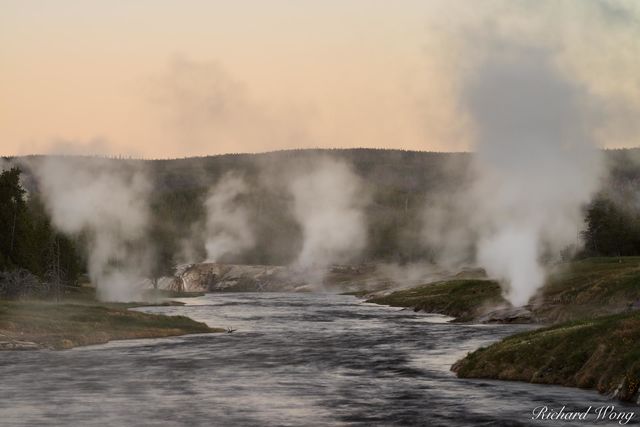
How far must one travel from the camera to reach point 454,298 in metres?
140

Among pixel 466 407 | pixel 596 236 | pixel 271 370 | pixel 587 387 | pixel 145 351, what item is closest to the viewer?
pixel 466 407

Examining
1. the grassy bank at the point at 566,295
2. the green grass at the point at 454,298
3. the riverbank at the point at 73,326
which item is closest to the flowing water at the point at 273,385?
the riverbank at the point at 73,326

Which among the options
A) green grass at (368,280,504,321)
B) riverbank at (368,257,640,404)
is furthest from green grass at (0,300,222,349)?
riverbank at (368,257,640,404)

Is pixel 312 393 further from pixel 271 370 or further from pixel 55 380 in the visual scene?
pixel 55 380

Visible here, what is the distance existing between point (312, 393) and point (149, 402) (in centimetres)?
1071

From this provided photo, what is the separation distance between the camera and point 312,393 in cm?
5778

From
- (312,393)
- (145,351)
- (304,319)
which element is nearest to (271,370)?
(312,393)

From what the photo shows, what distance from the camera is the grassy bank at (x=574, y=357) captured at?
5216cm

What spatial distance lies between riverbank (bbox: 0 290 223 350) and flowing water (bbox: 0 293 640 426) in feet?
11.8

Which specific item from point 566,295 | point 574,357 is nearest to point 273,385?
point 574,357

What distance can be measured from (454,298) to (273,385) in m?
82.6

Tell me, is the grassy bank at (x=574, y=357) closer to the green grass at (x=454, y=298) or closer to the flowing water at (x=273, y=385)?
the flowing water at (x=273, y=385)

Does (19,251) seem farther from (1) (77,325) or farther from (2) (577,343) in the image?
(2) (577,343)

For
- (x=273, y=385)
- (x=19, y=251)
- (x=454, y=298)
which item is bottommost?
(x=273, y=385)
